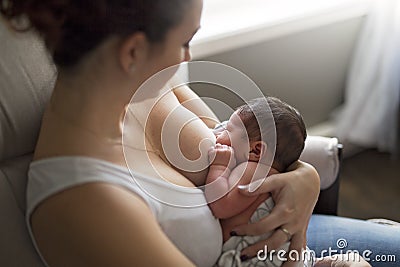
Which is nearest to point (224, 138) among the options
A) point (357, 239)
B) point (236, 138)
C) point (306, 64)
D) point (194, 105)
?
point (236, 138)

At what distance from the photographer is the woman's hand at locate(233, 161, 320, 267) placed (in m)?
1.10

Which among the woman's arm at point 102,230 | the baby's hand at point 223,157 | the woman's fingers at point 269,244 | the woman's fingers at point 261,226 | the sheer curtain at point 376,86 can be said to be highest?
the woman's arm at point 102,230

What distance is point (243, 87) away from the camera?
4.24 ft

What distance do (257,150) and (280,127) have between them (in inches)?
A: 2.3

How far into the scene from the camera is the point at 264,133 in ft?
3.80

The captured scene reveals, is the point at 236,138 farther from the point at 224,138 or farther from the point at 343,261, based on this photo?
the point at 343,261

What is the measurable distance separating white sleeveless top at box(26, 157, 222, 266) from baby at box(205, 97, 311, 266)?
1.1 inches

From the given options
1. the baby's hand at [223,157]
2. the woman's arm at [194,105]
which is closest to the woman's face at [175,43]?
the baby's hand at [223,157]

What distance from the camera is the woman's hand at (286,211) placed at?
3.60 feet

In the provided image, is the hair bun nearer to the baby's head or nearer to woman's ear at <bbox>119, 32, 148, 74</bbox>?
woman's ear at <bbox>119, 32, 148, 74</bbox>

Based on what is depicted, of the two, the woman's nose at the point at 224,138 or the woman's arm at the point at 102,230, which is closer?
the woman's arm at the point at 102,230

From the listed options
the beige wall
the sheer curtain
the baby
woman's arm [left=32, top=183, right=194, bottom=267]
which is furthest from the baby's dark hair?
the sheer curtain

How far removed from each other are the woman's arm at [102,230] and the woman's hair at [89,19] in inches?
7.6

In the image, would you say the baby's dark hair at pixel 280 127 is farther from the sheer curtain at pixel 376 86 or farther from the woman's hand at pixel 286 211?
the sheer curtain at pixel 376 86
